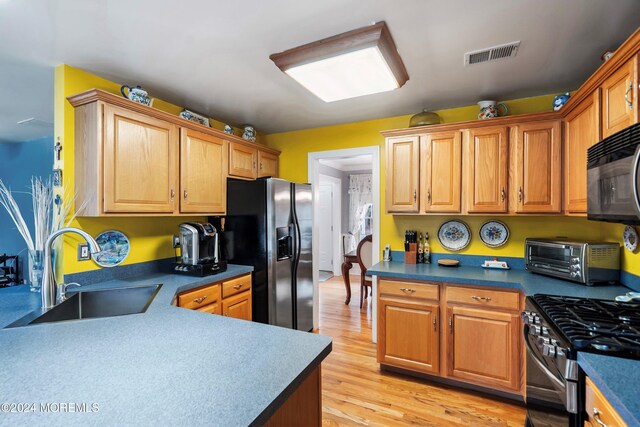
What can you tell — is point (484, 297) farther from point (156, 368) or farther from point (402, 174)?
point (156, 368)

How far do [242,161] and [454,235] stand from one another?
87.5 inches

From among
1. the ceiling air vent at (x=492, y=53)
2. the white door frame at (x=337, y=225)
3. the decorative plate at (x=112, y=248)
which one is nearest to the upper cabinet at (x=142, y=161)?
the decorative plate at (x=112, y=248)

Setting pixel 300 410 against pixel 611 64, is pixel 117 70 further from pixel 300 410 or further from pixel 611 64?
pixel 611 64

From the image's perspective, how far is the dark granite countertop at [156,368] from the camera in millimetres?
722

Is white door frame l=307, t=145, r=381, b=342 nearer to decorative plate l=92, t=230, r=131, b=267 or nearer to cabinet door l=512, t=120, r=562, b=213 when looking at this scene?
cabinet door l=512, t=120, r=562, b=213

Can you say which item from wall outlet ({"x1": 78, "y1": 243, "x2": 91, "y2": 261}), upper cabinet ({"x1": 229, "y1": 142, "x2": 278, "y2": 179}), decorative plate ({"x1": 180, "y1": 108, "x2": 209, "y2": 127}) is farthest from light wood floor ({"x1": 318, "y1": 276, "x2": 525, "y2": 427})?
decorative plate ({"x1": 180, "y1": 108, "x2": 209, "y2": 127})

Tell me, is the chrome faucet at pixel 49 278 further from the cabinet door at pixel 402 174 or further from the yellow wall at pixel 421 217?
the yellow wall at pixel 421 217

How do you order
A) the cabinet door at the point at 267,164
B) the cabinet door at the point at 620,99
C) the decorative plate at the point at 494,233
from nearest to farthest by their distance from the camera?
the cabinet door at the point at 620,99 < the decorative plate at the point at 494,233 < the cabinet door at the point at 267,164

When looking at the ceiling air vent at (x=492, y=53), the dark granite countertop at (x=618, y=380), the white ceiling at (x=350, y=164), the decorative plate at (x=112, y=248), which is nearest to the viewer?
the dark granite countertop at (x=618, y=380)

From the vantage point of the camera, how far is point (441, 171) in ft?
8.68

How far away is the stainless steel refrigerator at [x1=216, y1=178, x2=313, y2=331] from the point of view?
2.77 meters

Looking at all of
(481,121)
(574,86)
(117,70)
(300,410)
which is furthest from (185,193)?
(574,86)

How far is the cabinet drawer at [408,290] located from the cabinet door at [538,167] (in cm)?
95

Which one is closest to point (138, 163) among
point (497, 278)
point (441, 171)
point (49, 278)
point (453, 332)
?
point (49, 278)
